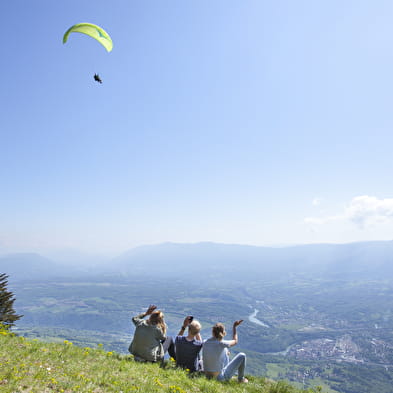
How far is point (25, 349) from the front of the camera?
8.38 metres

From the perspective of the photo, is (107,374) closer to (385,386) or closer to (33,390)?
(33,390)

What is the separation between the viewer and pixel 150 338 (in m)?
8.65

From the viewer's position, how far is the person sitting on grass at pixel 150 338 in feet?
28.1

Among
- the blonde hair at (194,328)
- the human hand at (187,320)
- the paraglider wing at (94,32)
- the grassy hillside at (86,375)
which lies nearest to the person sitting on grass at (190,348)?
the blonde hair at (194,328)

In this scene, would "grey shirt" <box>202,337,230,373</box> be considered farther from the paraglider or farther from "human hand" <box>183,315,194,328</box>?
the paraglider

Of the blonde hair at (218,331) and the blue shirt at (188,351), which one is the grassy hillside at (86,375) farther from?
the blonde hair at (218,331)

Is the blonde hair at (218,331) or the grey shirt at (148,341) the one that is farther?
the grey shirt at (148,341)

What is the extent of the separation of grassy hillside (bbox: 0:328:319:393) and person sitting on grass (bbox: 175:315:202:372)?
412mm

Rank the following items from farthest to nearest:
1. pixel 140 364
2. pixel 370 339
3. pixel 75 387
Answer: pixel 370 339, pixel 140 364, pixel 75 387

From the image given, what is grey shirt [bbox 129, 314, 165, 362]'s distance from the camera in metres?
8.58

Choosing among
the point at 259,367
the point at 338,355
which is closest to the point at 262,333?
the point at 338,355

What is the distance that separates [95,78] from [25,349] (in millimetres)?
10298

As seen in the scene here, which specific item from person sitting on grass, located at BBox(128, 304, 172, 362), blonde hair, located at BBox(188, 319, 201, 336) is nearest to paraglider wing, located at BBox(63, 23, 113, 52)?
person sitting on grass, located at BBox(128, 304, 172, 362)

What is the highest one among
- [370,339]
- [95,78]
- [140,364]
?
[95,78]
